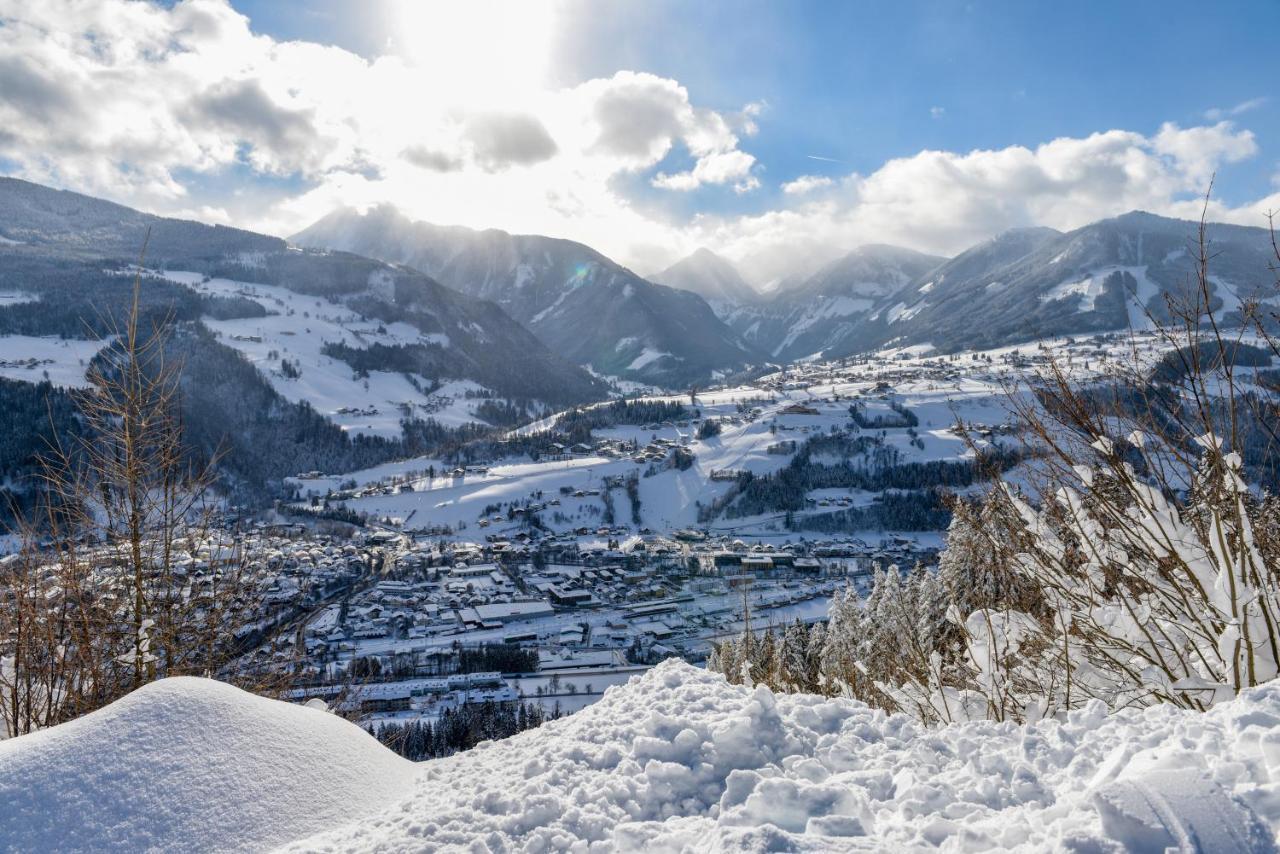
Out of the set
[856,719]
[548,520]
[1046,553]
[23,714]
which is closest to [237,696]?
[856,719]

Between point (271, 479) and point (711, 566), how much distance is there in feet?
315

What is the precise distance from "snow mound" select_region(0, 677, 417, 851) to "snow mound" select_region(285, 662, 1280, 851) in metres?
0.40

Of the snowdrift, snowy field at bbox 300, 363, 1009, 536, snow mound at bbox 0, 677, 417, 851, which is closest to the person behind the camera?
the snowdrift

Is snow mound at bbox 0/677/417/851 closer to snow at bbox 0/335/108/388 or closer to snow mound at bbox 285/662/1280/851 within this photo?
snow mound at bbox 285/662/1280/851

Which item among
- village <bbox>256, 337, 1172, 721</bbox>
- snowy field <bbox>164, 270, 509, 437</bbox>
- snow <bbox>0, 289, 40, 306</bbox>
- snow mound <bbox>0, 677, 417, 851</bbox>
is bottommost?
village <bbox>256, 337, 1172, 721</bbox>

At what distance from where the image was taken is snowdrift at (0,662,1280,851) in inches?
105

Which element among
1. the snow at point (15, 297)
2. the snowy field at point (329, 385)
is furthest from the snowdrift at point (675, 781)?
the snow at point (15, 297)

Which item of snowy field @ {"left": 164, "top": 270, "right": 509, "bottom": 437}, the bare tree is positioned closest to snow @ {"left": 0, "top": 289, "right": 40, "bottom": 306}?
snowy field @ {"left": 164, "top": 270, "right": 509, "bottom": 437}

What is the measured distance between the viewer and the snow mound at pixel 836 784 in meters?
2.49

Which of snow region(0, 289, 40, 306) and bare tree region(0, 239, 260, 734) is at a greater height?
snow region(0, 289, 40, 306)

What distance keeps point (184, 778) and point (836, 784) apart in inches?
164

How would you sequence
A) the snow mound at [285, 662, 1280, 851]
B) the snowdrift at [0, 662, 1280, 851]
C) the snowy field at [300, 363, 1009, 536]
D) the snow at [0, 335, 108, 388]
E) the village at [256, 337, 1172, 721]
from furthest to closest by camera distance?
the snow at [0, 335, 108, 388] → the snowy field at [300, 363, 1009, 536] → the village at [256, 337, 1172, 721] → the snowdrift at [0, 662, 1280, 851] → the snow mound at [285, 662, 1280, 851]

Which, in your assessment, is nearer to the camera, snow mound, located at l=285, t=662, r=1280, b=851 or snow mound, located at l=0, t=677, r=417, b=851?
snow mound, located at l=285, t=662, r=1280, b=851

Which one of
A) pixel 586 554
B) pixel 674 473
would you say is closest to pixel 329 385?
pixel 674 473
